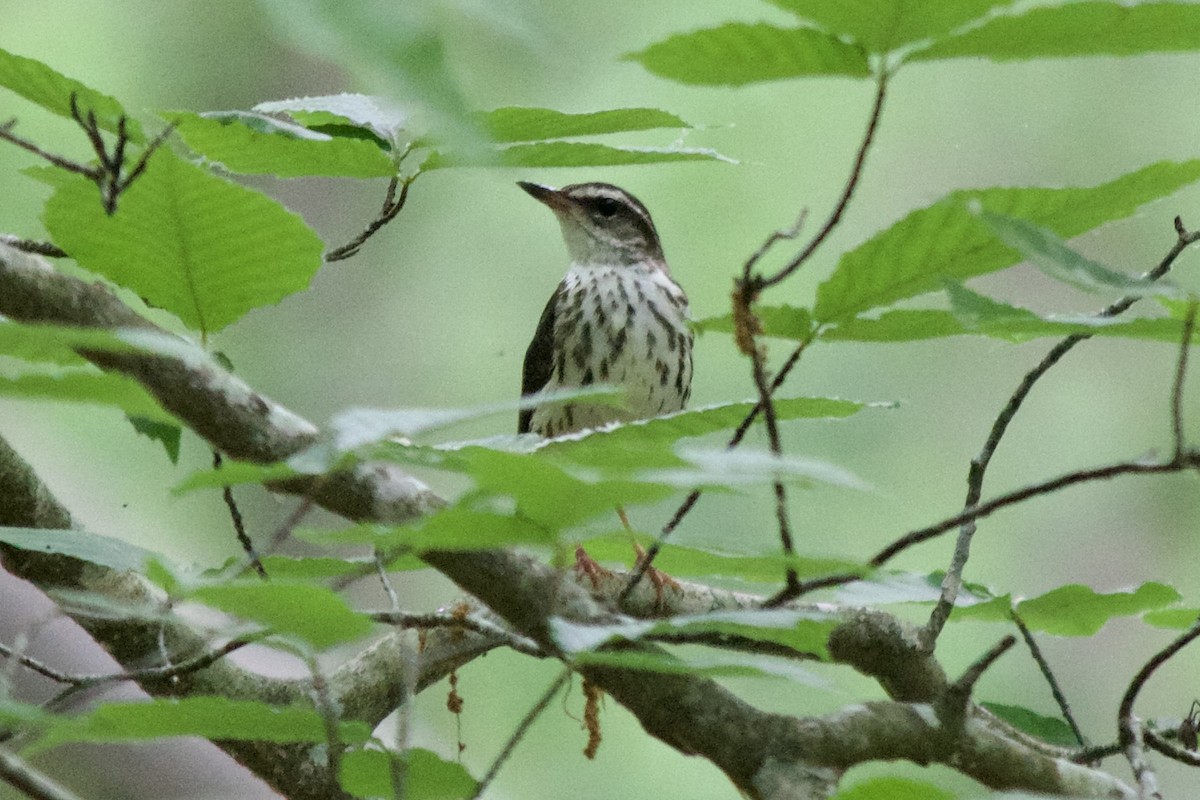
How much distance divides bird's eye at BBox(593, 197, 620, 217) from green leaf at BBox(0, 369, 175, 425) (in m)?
3.49

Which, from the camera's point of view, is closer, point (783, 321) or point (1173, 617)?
point (783, 321)

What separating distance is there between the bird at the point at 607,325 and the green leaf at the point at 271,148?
198cm

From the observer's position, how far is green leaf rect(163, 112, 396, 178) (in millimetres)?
1530

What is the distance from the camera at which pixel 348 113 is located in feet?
5.99

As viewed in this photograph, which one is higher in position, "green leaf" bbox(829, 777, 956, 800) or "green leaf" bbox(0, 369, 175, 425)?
"green leaf" bbox(0, 369, 175, 425)

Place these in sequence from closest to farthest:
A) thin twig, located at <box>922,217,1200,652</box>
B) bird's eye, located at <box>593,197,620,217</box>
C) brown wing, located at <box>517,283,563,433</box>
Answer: thin twig, located at <box>922,217,1200,652</box>, brown wing, located at <box>517,283,563,433</box>, bird's eye, located at <box>593,197,620,217</box>

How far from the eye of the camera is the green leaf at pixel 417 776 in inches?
52.4

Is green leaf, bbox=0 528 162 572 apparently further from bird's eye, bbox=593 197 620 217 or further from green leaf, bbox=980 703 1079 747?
bird's eye, bbox=593 197 620 217

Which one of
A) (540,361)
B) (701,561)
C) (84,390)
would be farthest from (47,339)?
(540,361)

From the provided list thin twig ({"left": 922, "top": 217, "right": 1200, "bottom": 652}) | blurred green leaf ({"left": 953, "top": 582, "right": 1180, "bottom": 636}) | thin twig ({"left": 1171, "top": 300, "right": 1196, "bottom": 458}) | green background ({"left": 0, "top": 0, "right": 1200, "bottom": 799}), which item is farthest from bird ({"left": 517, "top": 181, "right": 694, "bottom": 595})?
thin twig ({"left": 1171, "top": 300, "right": 1196, "bottom": 458})

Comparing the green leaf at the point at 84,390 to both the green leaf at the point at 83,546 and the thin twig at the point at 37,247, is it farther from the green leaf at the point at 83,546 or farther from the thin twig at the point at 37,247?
the thin twig at the point at 37,247

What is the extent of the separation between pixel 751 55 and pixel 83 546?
83 centimetres

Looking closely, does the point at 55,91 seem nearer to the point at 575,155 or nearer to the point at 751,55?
the point at 575,155

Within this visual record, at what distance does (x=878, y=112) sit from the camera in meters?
1.19
